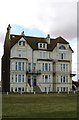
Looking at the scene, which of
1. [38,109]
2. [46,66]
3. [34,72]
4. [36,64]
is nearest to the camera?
[38,109]

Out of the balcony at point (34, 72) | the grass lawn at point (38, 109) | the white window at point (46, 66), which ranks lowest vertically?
the grass lawn at point (38, 109)

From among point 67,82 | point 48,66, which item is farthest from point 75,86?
point 48,66

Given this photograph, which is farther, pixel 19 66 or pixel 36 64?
pixel 36 64

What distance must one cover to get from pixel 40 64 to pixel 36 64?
913 millimetres

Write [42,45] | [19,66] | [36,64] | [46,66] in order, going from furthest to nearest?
1. [42,45]
2. [46,66]
3. [36,64]
4. [19,66]

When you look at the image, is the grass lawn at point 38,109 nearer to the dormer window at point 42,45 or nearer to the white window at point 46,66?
the white window at point 46,66

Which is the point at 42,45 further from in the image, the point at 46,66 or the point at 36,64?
the point at 46,66

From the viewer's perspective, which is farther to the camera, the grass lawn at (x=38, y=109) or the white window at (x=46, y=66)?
the white window at (x=46, y=66)

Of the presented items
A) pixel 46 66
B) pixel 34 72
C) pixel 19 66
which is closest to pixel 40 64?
pixel 46 66

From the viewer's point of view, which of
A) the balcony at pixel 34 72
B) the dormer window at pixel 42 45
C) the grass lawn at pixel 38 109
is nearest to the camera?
the grass lawn at pixel 38 109

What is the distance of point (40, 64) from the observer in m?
74.1

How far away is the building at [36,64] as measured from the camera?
71.0 m

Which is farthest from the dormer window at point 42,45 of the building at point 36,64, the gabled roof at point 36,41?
the gabled roof at point 36,41

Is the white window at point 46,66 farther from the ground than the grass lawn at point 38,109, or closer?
farther from the ground
